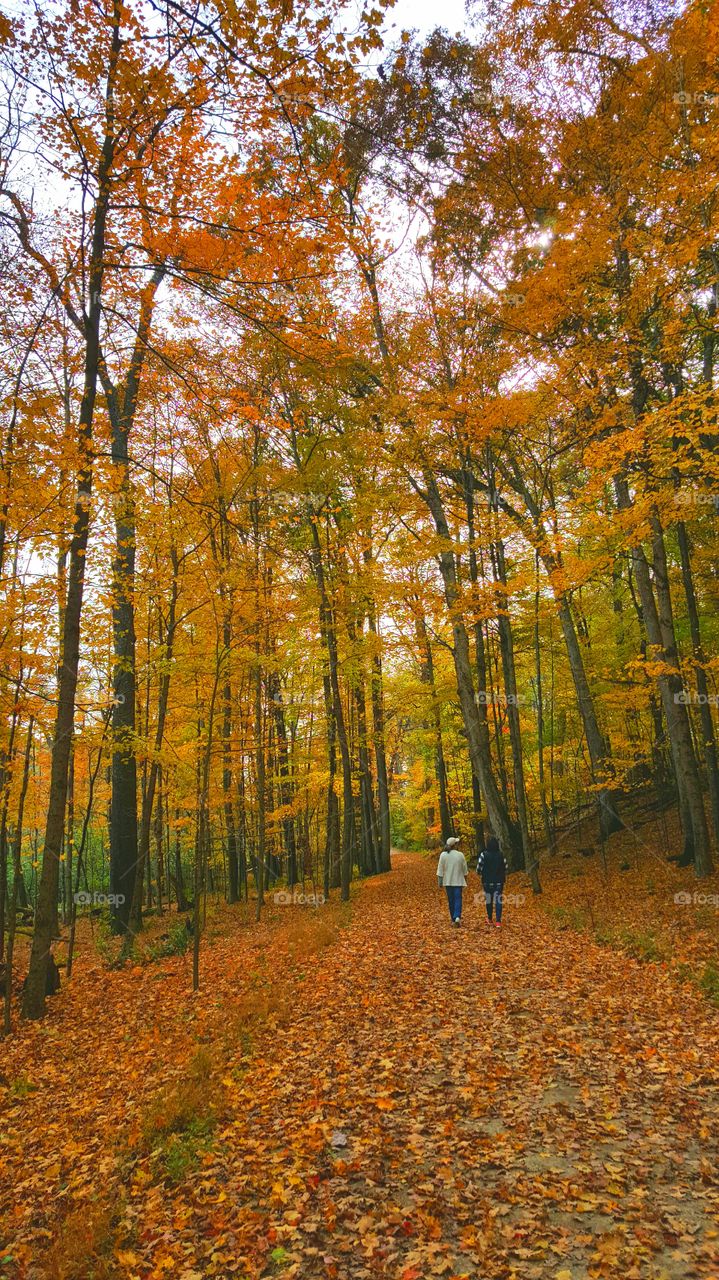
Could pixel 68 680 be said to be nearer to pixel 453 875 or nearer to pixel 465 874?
pixel 453 875

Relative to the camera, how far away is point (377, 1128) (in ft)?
14.6

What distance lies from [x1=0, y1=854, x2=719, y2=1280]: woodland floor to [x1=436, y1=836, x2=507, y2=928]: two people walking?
2402 millimetres

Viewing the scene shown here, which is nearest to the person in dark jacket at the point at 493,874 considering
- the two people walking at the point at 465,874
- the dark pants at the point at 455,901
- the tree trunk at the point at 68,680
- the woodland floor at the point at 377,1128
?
the two people walking at the point at 465,874

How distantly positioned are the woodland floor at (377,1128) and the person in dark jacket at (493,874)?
8.02 ft

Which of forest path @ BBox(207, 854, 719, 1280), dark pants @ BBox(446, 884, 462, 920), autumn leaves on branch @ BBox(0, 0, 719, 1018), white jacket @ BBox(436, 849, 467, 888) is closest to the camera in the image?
forest path @ BBox(207, 854, 719, 1280)

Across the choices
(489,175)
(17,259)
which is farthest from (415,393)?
(17,259)

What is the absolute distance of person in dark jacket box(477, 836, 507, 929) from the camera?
10867mm

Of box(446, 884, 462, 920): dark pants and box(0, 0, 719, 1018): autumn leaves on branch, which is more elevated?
box(0, 0, 719, 1018): autumn leaves on branch

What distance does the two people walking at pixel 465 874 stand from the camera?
10.9m

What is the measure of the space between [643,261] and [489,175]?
434 cm

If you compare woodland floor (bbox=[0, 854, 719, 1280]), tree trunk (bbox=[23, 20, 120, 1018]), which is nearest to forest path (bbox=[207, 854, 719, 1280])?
woodland floor (bbox=[0, 854, 719, 1280])

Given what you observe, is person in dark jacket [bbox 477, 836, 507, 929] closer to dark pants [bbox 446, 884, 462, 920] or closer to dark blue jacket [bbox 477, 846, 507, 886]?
dark blue jacket [bbox 477, 846, 507, 886]

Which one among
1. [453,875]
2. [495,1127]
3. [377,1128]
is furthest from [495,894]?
[377,1128]

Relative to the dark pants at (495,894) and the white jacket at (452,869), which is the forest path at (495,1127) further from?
the dark pants at (495,894)
